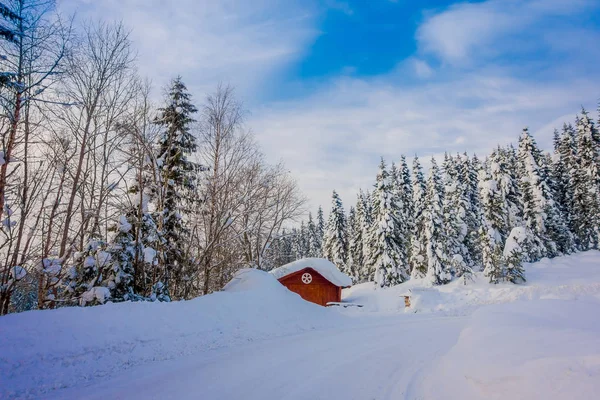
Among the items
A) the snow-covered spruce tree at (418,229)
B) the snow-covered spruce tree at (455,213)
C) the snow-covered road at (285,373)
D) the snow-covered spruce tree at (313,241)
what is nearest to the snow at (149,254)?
the snow-covered road at (285,373)

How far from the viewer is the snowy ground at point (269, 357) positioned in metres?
4.75

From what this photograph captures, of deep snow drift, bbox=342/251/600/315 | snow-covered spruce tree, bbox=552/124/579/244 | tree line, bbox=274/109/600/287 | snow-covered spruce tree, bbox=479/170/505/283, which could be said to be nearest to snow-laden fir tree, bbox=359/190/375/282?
tree line, bbox=274/109/600/287

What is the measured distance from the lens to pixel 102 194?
11406 mm

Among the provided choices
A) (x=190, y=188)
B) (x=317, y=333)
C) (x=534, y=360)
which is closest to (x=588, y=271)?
(x=317, y=333)

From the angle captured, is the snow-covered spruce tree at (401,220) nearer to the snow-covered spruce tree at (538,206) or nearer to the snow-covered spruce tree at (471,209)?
the snow-covered spruce tree at (471,209)

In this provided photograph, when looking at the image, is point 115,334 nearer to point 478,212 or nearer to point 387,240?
point 387,240

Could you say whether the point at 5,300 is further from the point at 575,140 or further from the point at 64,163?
the point at 575,140

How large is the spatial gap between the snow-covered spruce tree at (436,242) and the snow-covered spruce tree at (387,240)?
127 inches

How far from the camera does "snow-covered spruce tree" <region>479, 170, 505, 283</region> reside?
93.6ft

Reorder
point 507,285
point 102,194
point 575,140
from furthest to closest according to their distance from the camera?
point 575,140 < point 507,285 < point 102,194

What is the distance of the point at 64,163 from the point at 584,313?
16.9 metres

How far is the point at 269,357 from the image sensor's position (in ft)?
23.2

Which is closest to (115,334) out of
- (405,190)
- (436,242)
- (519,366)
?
(519,366)

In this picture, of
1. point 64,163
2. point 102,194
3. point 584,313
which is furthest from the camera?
point 102,194
